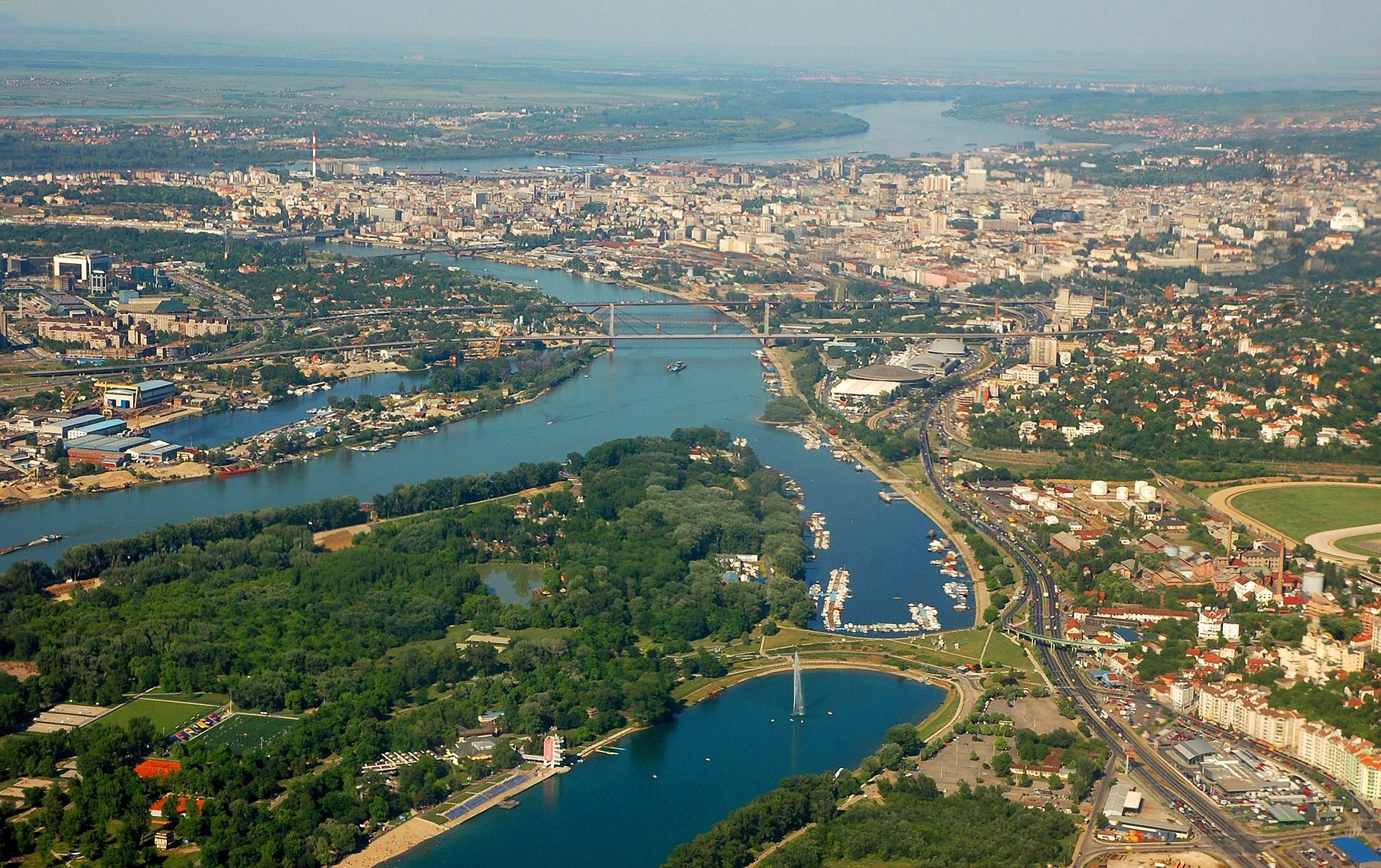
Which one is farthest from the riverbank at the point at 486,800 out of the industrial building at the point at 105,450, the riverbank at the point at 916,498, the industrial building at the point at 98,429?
the industrial building at the point at 98,429

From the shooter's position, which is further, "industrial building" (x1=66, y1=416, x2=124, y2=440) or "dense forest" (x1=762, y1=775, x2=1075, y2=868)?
"industrial building" (x1=66, y1=416, x2=124, y2=440)

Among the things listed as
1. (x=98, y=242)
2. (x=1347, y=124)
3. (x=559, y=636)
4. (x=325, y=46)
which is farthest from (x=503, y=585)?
(x=325, y=46)

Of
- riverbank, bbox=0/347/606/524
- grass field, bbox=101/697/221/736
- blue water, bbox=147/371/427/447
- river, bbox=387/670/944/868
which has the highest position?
grass field, bbox=101/697/221/736

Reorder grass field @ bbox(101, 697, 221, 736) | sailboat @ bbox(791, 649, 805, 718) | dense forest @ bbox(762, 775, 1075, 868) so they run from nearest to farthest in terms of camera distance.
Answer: dense forest @ bbox(762, 775, 1075, 868) < grass field @ bbox(101, 697, 221, 736) < sailboat @ bbox(791, 649, 805, 718)

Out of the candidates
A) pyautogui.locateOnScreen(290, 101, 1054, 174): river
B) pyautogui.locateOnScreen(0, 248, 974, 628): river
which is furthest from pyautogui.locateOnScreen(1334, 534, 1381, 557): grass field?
pyautogui.locateOnScreen(290, 101, 1054, 174): river

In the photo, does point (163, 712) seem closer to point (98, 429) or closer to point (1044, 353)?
point (98, 429)

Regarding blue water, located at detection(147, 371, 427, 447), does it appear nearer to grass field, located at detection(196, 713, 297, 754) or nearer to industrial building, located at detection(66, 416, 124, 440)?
industrial building, located at detection(66, 416, 124, 440)

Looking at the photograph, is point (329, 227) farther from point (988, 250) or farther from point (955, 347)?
point (955, 347)

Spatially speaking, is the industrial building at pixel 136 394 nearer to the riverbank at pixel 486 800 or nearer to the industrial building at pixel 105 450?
the industrial building at pixel 105 450
